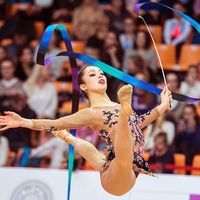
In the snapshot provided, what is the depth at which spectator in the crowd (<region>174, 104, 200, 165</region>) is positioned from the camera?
8.82 m

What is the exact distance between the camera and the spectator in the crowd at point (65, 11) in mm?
11258

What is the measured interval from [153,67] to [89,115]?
437cm

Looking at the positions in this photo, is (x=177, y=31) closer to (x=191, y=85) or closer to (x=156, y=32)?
(x=156, y=32)

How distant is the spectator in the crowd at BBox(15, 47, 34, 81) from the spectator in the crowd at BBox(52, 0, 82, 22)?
39.1 inches

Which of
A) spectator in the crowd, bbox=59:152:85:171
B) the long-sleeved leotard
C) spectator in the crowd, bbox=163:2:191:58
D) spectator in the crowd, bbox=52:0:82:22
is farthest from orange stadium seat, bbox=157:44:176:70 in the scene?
the long-sleeved leotard

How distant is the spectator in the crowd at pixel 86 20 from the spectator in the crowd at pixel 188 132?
2286 mm

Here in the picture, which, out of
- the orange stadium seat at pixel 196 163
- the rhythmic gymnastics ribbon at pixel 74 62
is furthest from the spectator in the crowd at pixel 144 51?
the rhythmic gymnastics ribbon at pixel 74 62

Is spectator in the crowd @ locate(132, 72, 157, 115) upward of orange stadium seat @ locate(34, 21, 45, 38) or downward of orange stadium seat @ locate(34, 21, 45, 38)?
downward

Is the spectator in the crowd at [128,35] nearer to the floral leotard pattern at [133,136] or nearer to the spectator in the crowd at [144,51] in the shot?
the spectator in the crowd at [144,51]

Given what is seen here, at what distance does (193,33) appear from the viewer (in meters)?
10.7

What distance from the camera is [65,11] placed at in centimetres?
1127

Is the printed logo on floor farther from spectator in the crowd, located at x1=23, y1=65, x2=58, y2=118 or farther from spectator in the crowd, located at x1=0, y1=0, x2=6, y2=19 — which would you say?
spectator in the crowd, located at x1=0, y1=0, x2=6, y2=19

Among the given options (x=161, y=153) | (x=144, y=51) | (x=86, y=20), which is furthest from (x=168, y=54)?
→ (x=161, y=153)

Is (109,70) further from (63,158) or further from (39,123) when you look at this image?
(63,158)
